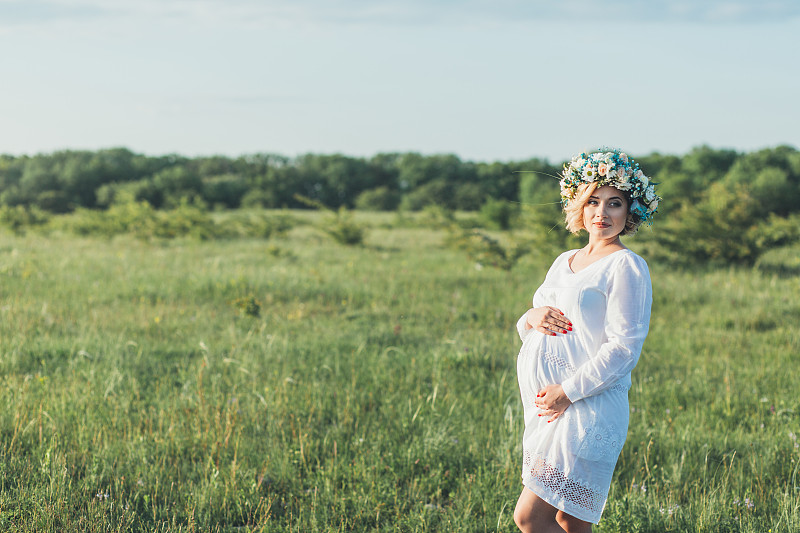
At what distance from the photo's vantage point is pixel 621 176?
2.29 m

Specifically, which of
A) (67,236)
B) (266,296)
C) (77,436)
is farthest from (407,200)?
(77,436)

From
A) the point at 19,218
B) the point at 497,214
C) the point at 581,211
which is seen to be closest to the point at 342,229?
the point at 497,214

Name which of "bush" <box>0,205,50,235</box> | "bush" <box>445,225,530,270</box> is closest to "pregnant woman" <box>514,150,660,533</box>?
"bush" <box>445,225,530,270</box>

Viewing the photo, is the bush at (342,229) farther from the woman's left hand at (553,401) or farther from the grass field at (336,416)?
the woman's left hand at (553,401)

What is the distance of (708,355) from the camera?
6641mm

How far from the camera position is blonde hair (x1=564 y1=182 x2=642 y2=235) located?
7.78 feet

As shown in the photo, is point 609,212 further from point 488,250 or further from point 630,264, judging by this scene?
point 488,250

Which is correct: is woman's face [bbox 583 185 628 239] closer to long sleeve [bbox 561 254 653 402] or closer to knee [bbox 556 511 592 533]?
long sleeve [bbox 561 254 653 402]

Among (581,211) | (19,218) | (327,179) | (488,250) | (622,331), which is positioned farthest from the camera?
(327,179)

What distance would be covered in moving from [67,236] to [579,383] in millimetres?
23029

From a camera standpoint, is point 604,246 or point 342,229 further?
point 342,229

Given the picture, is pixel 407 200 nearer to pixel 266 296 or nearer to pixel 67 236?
pixel 67 236

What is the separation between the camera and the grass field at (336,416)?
3307 millimetres

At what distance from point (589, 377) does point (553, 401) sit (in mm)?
176
